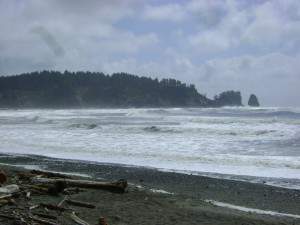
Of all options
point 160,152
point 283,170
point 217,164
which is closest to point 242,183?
point 283,170

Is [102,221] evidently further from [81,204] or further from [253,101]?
[253,101]

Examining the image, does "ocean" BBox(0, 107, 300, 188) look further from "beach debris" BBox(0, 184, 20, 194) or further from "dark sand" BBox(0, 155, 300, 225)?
→ "beach debris" BBox(0, 184, 20, 194)

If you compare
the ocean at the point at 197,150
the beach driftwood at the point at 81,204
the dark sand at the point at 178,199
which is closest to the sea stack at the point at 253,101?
the ocean at the point at 197,150

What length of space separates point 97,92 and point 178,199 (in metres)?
137

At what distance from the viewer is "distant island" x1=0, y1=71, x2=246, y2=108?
452 ft

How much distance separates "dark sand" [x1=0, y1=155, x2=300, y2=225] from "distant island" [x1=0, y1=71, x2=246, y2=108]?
12052 centimetres

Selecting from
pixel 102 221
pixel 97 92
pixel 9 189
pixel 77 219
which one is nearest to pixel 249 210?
pixel 102 221

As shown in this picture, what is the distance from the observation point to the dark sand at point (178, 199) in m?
8.93

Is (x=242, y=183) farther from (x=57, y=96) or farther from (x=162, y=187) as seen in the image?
(x=57, y=96)

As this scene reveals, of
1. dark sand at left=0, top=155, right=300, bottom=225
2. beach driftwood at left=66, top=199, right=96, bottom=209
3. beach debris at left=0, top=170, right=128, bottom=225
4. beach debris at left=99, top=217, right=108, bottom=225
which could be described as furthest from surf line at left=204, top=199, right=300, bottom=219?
beach debris at left=99, top=217, right=108, bottom=225

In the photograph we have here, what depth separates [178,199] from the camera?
10984 mm

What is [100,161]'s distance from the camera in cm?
1919

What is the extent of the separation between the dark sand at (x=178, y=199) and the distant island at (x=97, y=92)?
4745 inches

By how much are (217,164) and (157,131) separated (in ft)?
53.6
